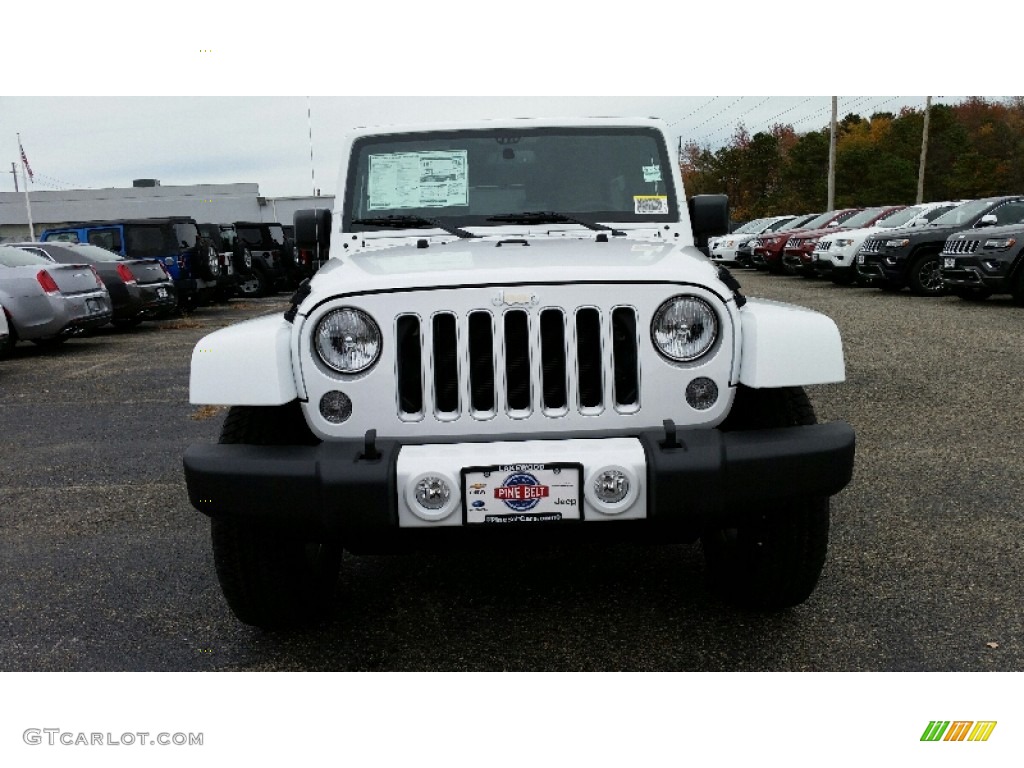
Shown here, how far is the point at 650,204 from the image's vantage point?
13.9ft

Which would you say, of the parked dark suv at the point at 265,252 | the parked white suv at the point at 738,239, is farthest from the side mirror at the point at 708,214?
the parked white suv at the point at 738,239

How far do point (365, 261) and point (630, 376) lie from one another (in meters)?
1.12

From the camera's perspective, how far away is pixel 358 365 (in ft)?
9.46

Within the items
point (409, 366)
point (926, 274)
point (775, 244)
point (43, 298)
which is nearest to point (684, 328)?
point (409, 366)

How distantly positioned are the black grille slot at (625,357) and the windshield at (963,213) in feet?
46.5

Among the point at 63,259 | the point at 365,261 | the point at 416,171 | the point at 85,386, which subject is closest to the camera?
the point at 365,261

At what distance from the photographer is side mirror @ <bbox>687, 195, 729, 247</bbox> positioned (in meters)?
4.25

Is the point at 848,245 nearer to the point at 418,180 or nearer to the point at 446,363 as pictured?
the point at 418,180

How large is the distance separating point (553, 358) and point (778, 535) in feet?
3.02

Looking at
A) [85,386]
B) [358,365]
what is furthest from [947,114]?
[358,365]

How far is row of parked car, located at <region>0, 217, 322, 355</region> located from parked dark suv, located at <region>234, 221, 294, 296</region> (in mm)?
23

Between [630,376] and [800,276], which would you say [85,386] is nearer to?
[630,376]

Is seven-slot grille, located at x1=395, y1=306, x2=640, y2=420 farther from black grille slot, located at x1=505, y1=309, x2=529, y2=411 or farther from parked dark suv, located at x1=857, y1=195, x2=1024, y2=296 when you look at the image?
parked dark suv, located at x1=857, y1=195, x2=1024, y2=296

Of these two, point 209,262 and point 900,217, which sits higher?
point 900,217
